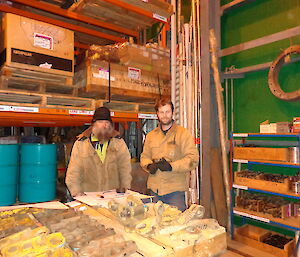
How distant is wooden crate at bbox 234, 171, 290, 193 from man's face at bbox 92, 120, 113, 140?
8.52 ft

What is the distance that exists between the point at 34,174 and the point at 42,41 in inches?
77.8

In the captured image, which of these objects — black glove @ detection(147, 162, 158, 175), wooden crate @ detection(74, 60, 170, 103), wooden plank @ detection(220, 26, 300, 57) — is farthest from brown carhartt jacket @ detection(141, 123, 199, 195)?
wooden plank @ detection(220, 26, 300, 57)

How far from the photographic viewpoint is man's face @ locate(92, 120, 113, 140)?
2.99m

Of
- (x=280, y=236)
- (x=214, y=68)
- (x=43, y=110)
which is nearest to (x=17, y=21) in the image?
(x=43, y=110)

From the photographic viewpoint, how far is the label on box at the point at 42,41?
10.6 ft

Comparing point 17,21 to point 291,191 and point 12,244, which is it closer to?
point 12,244

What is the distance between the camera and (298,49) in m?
3.95

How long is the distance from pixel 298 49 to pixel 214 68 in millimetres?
1451

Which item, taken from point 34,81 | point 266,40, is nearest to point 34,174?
point 34,81

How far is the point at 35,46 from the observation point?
323 centimetres

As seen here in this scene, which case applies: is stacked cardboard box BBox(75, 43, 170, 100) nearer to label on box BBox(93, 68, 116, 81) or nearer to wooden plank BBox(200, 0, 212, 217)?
label on box BBox(93, 68, 116, 81)

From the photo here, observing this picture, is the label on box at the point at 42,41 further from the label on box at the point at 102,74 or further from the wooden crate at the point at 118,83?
the label on box at the point at 102,74

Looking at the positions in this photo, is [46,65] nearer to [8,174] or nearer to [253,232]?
[8,174]

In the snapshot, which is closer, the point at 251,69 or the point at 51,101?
the point at 51,101
